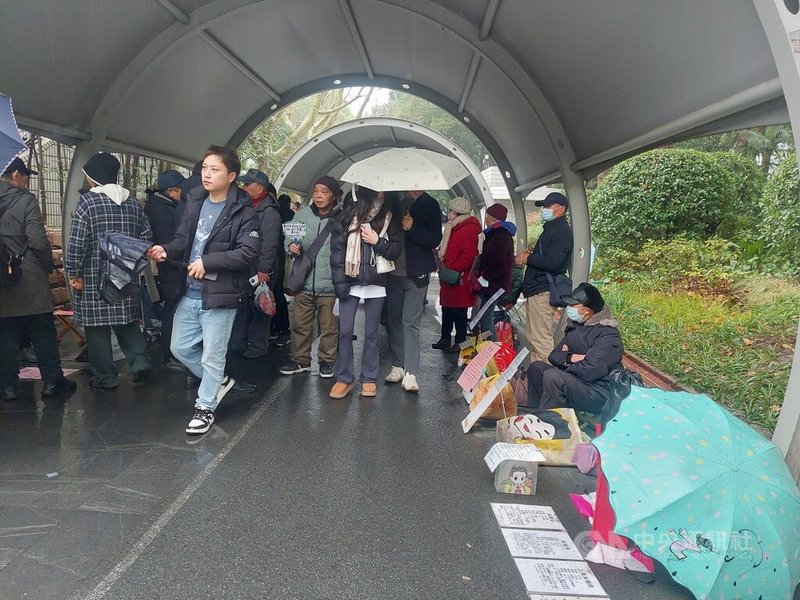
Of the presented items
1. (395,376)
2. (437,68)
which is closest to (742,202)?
(437,68)

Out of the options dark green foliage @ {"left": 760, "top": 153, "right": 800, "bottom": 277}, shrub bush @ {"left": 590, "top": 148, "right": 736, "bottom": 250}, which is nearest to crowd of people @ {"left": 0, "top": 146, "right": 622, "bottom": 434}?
dark green foliage @ {"left": 760, "top": 153, "right": 800, "bottom": 277}

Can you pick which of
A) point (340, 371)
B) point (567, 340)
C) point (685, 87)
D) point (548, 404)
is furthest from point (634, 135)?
point (340, 371)


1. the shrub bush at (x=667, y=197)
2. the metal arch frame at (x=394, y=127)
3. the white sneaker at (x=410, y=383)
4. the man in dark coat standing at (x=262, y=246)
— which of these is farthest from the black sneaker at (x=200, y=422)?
the shrub bush at (x=667, y=197)

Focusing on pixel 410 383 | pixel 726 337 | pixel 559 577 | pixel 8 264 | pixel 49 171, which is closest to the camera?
pixel 559 577

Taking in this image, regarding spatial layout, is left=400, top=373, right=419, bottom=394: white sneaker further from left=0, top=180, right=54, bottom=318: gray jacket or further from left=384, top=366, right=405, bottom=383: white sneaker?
left=0, top=180, right=54, bottom=318: gray jacket

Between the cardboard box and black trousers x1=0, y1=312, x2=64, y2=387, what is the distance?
381 centimetres

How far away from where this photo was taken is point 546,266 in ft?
18.9

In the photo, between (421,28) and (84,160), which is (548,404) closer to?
(421,28)

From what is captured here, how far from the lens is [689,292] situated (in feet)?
30.5

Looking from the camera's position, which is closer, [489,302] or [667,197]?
[489,302]

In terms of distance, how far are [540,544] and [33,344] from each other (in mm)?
4300

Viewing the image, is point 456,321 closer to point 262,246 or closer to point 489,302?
point 489,302

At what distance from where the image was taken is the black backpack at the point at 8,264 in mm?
4422

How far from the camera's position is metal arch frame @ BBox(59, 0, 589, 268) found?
5730 mm
